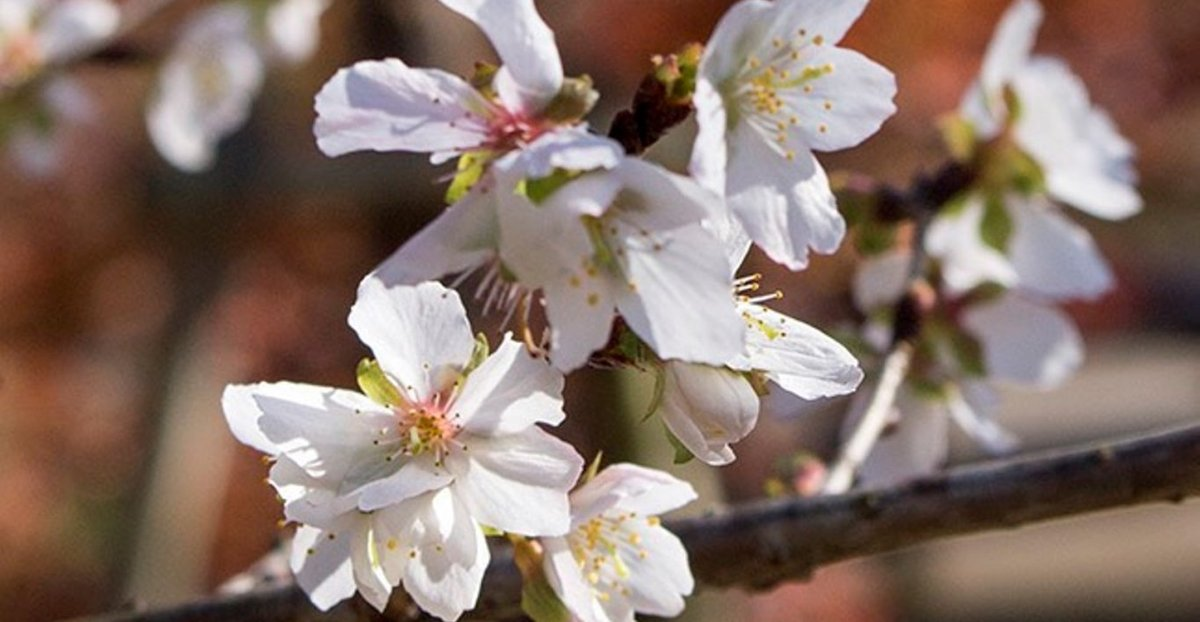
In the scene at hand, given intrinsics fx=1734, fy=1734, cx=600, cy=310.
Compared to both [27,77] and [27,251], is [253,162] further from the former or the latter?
[27,251]

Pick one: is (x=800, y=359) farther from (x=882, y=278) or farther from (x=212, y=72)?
(x=212, y=72)

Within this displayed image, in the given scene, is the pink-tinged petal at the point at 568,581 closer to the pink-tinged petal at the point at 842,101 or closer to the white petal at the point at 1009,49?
the pink-tinged petal at the point at 842,101

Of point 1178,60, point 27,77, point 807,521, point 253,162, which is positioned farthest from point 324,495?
point 1178,60

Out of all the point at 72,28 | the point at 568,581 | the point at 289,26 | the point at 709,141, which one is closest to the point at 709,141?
the point at 709,141

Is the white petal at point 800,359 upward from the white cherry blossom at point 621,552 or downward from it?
upward

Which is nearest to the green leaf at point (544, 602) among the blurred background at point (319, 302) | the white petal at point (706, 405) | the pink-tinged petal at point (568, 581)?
the pink-tinged petal at point (568, 581)
